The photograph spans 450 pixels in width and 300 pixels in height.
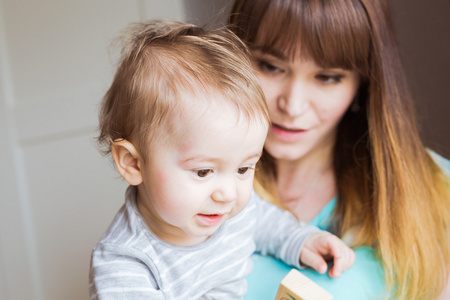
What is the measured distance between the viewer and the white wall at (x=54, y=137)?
205 cm

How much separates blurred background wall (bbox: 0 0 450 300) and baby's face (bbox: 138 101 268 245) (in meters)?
1.28

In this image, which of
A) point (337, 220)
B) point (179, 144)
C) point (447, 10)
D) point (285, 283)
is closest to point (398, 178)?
point (337, 220)

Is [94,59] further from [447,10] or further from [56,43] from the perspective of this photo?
[447,10]

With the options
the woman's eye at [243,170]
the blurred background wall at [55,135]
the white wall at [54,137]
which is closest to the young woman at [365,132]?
the woman's eye at [243,170]

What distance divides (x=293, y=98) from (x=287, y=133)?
0.11 metres

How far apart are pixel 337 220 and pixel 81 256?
128 centimetres

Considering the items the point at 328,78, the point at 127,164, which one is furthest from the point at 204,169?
the point at 328,78

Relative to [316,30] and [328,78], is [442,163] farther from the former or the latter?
[316,30]

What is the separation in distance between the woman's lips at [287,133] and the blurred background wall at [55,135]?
3.01 ft

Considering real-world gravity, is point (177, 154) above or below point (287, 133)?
above

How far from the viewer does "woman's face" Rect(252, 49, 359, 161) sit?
1.17 meters

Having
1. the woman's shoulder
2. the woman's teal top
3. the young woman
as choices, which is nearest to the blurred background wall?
the woman's shoulder

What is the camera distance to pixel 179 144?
77 centimetres

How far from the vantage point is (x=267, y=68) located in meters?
1.21
